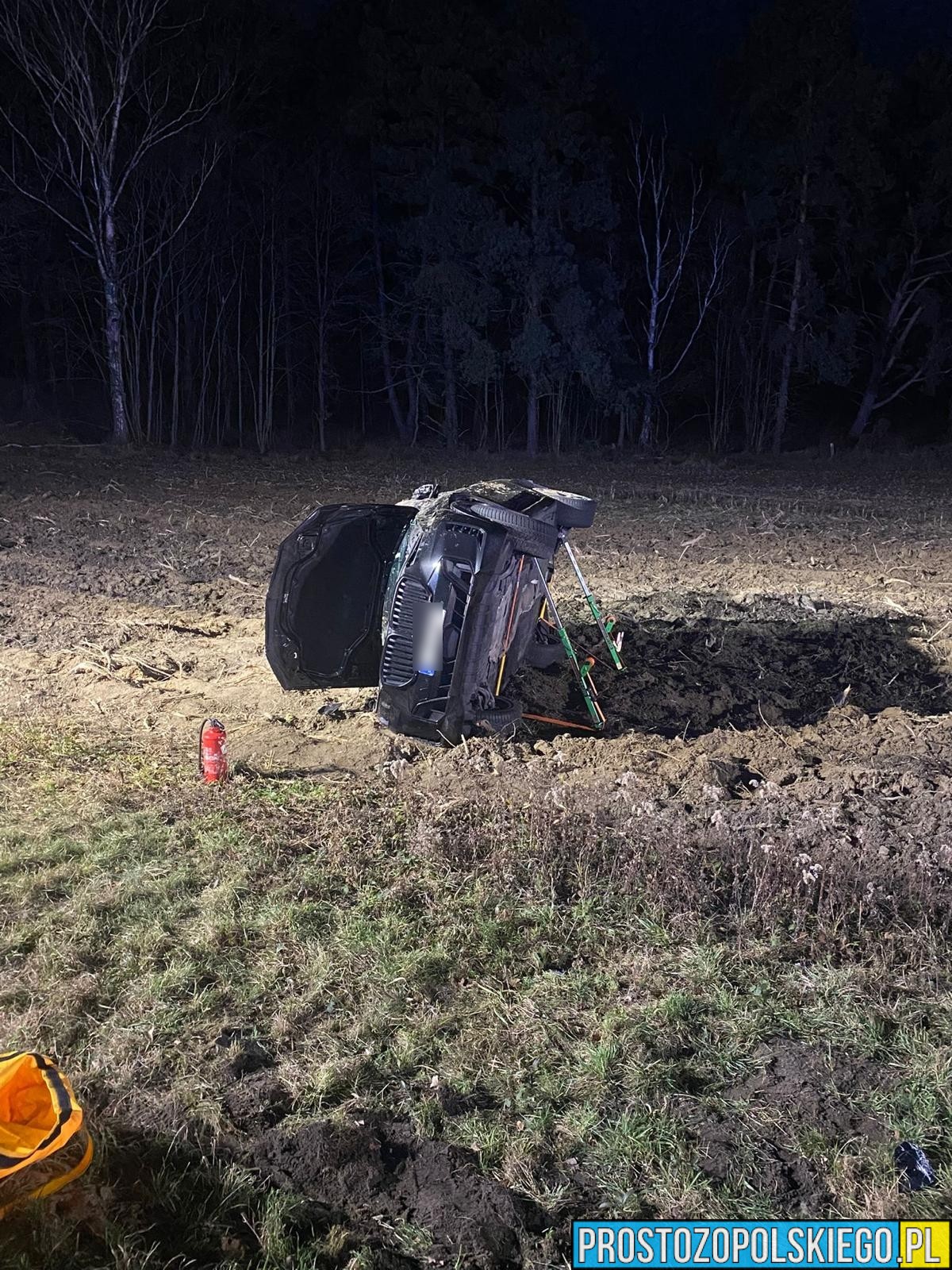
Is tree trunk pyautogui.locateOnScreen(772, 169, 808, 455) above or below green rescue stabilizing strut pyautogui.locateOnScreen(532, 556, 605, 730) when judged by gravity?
above

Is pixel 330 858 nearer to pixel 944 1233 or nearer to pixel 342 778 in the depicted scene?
pixel 342 778

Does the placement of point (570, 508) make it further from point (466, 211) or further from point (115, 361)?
point (466, 211)

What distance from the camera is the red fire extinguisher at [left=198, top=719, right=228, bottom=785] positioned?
17.0 feet

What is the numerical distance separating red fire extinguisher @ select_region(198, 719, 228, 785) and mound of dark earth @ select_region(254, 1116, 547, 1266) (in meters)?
2.50

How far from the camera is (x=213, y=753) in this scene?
5211mm

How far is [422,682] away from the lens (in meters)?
5.59

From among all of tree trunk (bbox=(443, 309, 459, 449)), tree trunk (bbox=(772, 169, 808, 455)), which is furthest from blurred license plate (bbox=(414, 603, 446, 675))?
tree trunk (bbox=(772, 169, 808, 455))

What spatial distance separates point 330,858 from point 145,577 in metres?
6.03

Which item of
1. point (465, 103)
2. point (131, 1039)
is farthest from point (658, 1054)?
point (465, 103)

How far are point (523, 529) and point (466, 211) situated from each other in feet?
80.1

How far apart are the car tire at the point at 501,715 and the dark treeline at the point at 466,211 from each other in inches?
778

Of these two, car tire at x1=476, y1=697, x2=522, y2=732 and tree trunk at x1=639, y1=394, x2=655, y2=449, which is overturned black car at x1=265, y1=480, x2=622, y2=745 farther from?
tree trunk at x1=639, y1=394, x2=655, y2=449

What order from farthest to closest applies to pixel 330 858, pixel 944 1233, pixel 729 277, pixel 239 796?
pixel 729 277, pixel 239 796, pixel 330 858, pixel 944 1233

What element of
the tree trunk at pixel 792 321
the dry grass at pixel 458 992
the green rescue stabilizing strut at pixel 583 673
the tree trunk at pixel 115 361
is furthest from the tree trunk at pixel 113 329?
the dry grass at pixel 458 992
